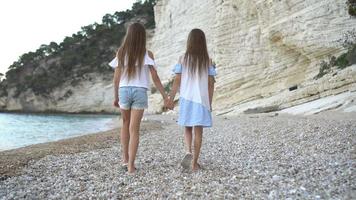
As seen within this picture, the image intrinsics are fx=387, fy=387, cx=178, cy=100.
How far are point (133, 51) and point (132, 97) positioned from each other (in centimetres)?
57

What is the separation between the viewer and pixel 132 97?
4832mm

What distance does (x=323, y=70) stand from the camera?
59.5ft

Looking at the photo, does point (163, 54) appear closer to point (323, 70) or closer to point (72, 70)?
point (72, 70)

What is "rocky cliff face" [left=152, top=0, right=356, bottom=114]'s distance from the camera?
16.8 m

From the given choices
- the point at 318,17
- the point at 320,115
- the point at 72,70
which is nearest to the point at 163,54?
the point at 72,70

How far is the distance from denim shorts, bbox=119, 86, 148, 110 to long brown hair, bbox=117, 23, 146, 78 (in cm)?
18

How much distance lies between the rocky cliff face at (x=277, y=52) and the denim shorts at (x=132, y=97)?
29.7 feet

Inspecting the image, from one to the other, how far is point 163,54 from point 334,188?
139ft

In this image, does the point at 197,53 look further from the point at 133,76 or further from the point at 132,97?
the point at 132,97

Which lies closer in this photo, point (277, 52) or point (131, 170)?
point (131, 170)

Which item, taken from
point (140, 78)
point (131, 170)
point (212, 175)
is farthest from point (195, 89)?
point (131, 170)

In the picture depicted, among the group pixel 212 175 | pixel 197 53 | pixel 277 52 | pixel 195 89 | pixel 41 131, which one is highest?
pixel 277 52

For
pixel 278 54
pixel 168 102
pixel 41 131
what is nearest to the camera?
pixel 168 102

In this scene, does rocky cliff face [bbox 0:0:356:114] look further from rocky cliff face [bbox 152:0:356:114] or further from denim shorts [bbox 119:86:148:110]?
denim shorts [bbox 119:86:148:110]
